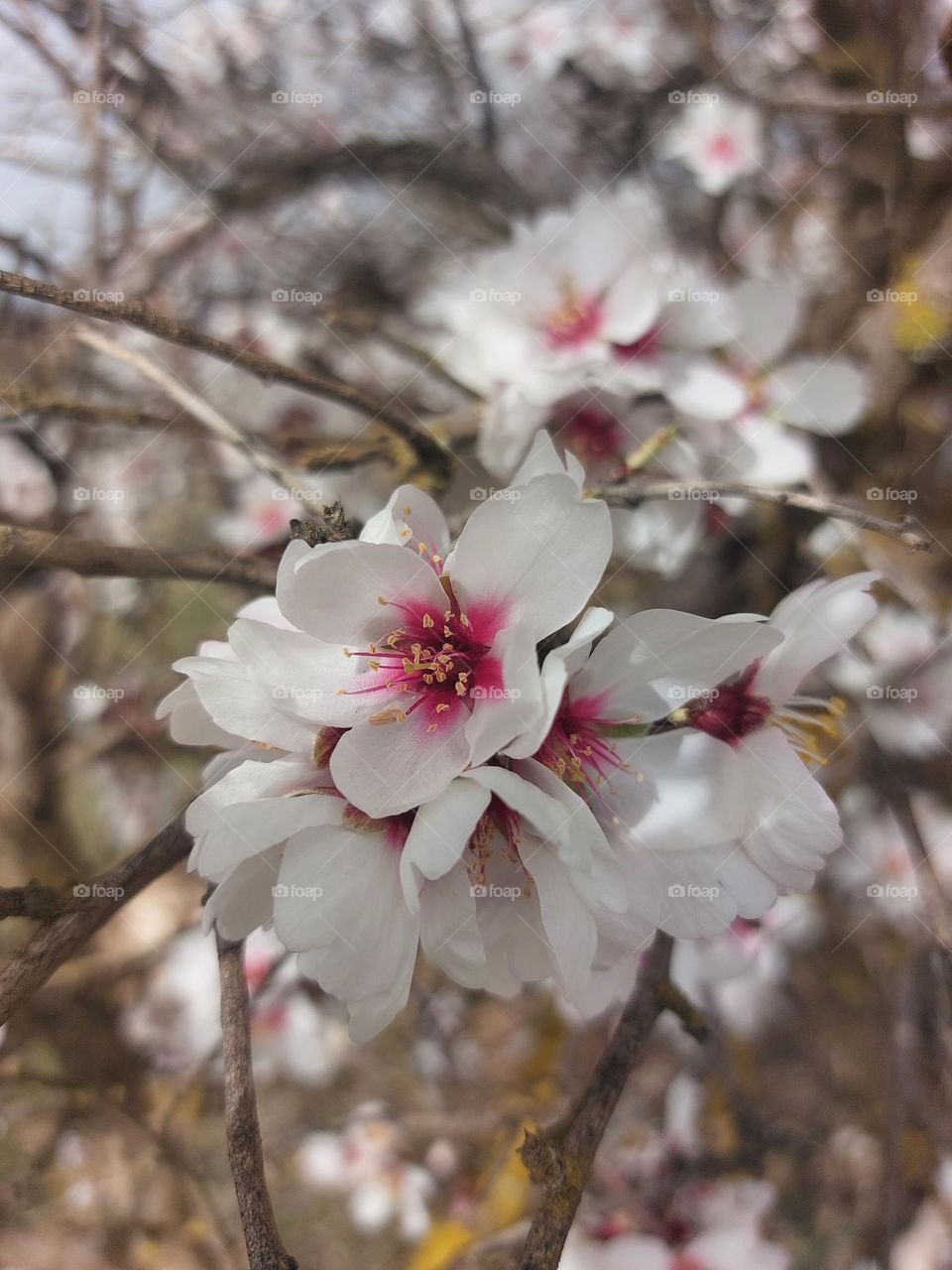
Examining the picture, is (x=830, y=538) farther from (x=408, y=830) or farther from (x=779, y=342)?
(x=408, y=830)

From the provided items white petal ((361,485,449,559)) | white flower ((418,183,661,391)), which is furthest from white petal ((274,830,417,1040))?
white flower ((418,183,661,391))

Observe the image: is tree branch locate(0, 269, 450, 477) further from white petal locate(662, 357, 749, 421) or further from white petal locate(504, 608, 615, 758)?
white petal locate(504, 608, 615, 758)

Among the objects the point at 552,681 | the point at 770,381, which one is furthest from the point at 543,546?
the point at 770,381

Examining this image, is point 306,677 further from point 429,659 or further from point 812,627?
point 812,627

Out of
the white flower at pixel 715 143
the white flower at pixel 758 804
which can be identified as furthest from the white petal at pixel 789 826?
the white flower at pixel 715 143

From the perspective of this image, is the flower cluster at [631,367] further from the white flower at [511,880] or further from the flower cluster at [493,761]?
the white flower at [511,880]

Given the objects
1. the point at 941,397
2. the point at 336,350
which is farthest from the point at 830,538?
the point at 336,350
